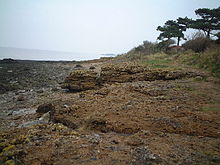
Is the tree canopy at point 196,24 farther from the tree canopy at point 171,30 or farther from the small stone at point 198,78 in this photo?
the small stone at point 198,78

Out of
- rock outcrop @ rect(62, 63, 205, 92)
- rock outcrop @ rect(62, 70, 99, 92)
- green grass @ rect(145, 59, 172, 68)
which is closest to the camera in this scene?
rock outcrop @ rect(62, 63, 205, 92)

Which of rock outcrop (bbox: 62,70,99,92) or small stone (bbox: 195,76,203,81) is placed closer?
small stone (bbox: 195,76,203,81)

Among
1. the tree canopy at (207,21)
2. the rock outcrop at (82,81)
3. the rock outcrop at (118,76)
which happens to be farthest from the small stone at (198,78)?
the tree canopy at (207,21)

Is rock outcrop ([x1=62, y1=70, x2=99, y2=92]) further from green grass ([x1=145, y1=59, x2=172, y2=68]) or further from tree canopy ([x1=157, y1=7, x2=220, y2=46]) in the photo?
tree canopy ([x1=157, y1=7, x2=220, y2=46])

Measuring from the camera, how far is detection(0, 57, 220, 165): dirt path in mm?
2936

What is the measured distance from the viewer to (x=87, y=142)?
3.49 m

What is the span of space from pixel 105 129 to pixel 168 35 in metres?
24.2

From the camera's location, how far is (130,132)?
4008mm

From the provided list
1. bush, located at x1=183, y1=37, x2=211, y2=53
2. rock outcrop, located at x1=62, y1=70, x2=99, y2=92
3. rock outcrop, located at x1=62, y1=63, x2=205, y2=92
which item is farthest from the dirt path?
bush, located at x1=183, y1=37, x2=211, y2=53

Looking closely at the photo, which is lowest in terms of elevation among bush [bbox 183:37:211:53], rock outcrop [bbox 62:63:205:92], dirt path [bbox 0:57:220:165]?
dirt path [bbox 0:57:220:165]

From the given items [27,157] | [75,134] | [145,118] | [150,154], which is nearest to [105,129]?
[75,134]

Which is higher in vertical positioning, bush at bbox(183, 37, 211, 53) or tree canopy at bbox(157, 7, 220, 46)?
tree canopy at bbox(157, 7, 220, 46)

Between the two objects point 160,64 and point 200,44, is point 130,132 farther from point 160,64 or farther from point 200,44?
point 200,44

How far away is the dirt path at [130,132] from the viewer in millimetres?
2936
